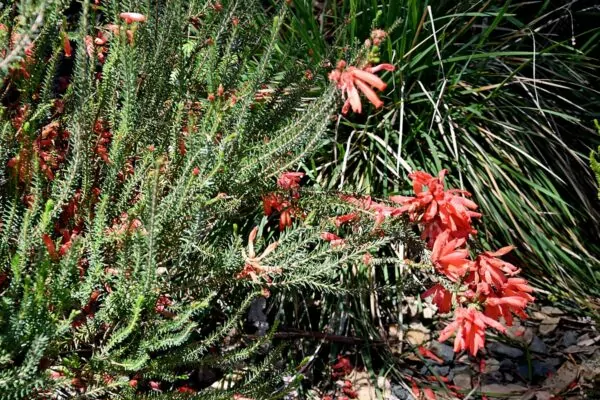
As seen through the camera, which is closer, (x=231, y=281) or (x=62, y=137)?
(x=231, y=281)

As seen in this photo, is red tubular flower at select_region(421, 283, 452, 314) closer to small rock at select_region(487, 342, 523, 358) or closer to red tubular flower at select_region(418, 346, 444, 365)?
red tubular flower at select_region(418, 346, 444, 365)

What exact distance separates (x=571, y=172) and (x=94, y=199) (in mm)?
1881

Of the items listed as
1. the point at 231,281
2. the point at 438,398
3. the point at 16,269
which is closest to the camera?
the point at 16,269

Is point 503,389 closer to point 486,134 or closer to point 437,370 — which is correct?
point 437,370

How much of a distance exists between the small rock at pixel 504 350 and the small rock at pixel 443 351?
16 cm

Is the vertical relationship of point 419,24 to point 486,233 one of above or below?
above

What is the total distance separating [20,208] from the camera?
172 cm

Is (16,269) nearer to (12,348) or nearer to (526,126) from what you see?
(12,348)

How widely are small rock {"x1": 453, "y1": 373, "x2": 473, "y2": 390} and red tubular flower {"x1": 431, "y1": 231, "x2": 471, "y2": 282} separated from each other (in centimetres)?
87

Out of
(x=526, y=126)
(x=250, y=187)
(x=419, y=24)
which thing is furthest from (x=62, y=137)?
(x=526, y=126)

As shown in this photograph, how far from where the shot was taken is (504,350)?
8.38 feet

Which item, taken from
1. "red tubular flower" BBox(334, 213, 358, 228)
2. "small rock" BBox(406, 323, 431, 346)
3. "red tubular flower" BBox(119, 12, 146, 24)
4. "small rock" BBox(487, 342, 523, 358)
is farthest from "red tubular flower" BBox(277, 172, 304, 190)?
"small rock" BBox(487, 342, 523, 358)

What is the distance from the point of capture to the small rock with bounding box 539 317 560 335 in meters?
2.62

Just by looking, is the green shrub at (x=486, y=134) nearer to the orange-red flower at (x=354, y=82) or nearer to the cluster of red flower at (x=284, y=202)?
the cluster of red flower at (x=284, y=202)
